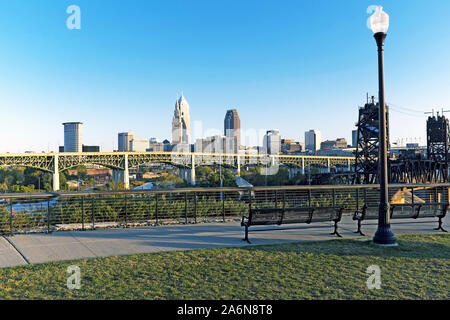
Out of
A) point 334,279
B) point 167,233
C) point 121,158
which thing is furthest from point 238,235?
point 121,158

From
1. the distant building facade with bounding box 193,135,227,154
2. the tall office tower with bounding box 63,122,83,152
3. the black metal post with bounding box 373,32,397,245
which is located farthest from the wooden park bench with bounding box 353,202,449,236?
the tall office tower with bounding box 63,122,83,152

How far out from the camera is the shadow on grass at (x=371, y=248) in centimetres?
688

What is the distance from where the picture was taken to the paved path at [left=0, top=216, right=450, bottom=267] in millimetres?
6816

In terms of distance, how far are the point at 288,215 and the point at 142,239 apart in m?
3.46

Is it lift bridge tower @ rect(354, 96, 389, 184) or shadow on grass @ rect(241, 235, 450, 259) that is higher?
lift bridge tower @ rect(354, 96, 389, 184)

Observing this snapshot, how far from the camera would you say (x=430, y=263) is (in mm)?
6207

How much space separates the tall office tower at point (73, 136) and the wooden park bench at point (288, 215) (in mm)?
154506

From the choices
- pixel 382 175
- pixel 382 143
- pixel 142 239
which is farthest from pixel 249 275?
pixel 382 143

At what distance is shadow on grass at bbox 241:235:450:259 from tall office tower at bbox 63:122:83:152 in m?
155

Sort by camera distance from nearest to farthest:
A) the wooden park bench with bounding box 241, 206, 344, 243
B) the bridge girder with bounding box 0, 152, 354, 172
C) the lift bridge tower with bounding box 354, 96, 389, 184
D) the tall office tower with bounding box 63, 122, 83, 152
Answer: the wooden park bench with bounding box 241, 206, 344, 243 → the lift bridge tower with bounding box 354, 96, 389, 184 → the bridge girder with bounding box 0, 152, 354, 172 → the tall office tower with bounding box 63, 122, 83, 152

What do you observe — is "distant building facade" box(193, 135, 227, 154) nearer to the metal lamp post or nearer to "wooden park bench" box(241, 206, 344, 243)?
"wooden park bench" box(241, 206, 344, 243)

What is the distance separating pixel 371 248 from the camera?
7328mm

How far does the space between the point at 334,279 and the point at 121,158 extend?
89.1m
